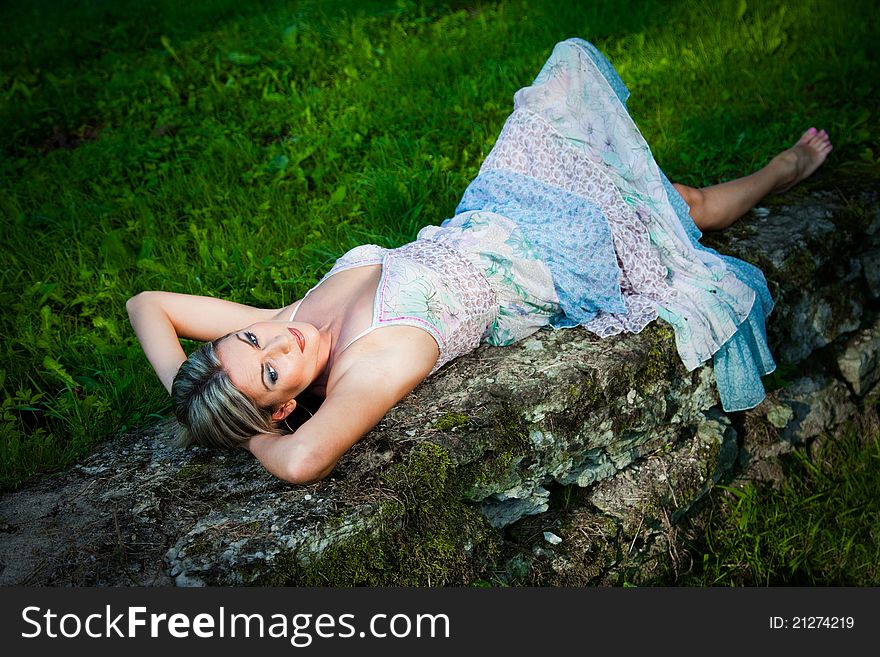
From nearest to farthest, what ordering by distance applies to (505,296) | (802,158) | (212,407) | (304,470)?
(304,470)
(212,407)
(505,296)
(802,158)

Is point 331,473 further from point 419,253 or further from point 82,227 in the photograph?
point 82,227

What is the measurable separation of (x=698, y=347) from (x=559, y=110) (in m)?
1.27

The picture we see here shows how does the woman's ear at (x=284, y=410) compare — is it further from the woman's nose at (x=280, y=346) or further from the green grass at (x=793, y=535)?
the green grass at (x=793, y=535)

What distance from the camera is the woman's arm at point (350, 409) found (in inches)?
101

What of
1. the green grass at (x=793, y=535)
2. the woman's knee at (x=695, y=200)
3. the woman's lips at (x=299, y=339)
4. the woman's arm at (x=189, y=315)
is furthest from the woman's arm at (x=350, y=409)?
the woman's knee at (x=695, y=200)

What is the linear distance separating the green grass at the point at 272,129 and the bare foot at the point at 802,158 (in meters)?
0.20

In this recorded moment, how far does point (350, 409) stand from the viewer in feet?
8.74

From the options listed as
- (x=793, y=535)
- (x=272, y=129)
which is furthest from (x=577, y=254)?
(x=272, y=129)

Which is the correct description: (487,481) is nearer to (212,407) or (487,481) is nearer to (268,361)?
(268,361)

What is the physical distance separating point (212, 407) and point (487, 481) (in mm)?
977

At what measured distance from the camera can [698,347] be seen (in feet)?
11.4

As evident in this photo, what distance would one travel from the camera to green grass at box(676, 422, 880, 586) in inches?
140

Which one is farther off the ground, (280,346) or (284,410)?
(280,346)

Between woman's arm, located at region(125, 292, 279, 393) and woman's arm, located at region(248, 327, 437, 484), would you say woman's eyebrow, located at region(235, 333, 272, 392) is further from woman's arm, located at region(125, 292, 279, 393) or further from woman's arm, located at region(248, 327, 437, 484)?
woman's arm, located at region(125, 292, 279, 393)
